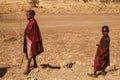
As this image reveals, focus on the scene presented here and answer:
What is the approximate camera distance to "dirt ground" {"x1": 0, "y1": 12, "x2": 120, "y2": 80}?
837 cm

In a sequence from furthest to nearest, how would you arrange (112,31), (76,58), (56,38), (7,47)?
1. (112,31)
2. (56,38)
3. (7,47)
4. (76,58)

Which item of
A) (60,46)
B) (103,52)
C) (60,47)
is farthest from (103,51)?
(60,46)

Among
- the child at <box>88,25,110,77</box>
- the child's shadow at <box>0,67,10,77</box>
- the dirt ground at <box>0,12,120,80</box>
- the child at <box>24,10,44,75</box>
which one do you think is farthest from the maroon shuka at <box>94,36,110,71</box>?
the child's shadow at <box>0,67,10,77</box>

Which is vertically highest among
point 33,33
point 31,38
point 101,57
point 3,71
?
point 33,33

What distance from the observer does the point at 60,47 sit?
1260cm

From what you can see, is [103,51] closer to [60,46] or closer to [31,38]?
[31,38]

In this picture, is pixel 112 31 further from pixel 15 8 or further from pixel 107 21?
pixel 15 8

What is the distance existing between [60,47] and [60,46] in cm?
20

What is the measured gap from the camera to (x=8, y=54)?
11031 millimetres

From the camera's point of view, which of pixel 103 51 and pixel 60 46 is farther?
pixel 60 46

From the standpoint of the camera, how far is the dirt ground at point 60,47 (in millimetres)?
8367

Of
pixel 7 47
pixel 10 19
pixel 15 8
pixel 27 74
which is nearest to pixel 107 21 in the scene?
pixel 10 19

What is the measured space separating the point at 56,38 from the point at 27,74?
6371mm

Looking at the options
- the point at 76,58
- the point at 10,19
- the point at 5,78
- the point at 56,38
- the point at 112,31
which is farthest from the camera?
the point at 10,19
